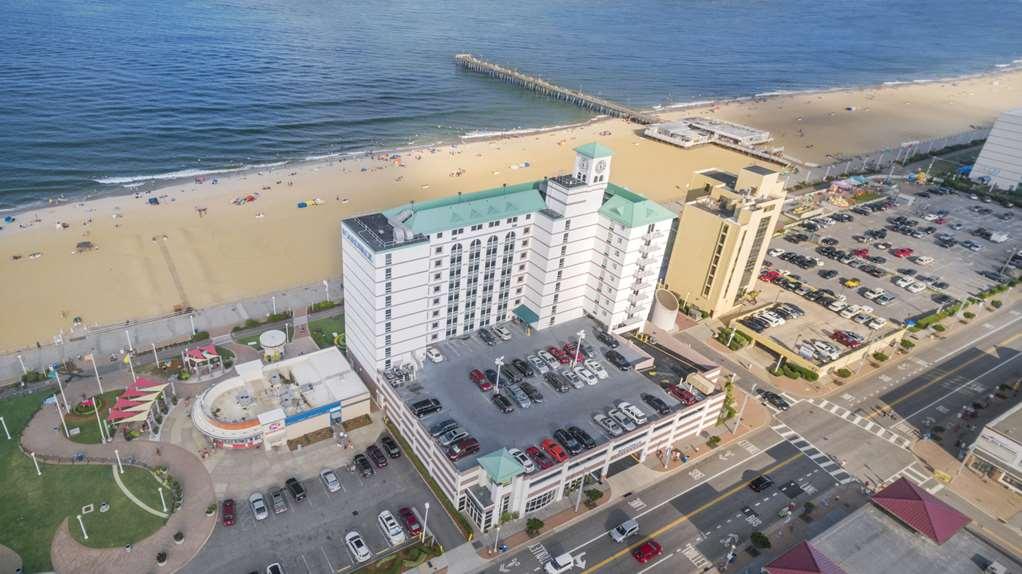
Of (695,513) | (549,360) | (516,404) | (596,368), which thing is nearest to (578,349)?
(596,368)

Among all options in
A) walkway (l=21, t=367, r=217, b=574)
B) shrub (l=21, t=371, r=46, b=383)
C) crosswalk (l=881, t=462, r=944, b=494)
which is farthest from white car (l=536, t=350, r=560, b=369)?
shrub (l=21, t=371, r=46, b=383)

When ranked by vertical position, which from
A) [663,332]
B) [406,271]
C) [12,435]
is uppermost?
[406,271]

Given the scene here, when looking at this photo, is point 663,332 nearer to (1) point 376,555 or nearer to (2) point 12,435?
(1) point 376,555

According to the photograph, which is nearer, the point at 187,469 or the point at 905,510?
the point at 905,510

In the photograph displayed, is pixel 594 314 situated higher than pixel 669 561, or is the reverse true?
pixel 594 314

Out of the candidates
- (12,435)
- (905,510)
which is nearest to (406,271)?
(12,435)

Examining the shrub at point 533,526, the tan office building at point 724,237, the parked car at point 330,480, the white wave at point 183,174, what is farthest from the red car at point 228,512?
the white wave at point 183,174

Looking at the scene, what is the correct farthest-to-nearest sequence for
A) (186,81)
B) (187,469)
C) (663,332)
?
(186,81) < (663,332) < (187,469)

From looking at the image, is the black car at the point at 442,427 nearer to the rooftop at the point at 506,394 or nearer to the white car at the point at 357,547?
the rooftop at the point at 506,394
